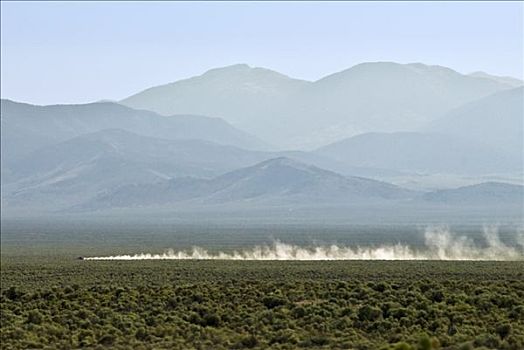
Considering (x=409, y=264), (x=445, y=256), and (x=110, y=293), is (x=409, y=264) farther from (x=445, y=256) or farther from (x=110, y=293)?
(x=445, y=256)

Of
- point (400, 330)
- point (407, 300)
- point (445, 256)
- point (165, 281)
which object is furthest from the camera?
point (445, 256)

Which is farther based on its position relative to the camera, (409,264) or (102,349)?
(409,264)

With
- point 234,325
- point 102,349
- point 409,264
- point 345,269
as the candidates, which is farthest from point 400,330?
point 409,264

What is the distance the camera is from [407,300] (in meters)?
43.9

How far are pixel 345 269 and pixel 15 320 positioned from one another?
2540 cm

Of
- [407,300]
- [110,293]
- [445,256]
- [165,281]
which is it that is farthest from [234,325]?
[445,256]

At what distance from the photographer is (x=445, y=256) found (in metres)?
98.5

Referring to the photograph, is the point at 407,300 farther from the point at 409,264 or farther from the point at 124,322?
the point at 409,264

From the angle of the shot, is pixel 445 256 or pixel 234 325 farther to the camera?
pixel 445 256

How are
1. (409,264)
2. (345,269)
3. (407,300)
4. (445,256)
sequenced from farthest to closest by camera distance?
(445,256)
(409,264)
(345,269)
(407,300)

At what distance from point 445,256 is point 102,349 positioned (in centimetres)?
6617

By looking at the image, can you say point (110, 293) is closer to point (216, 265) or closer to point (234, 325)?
point (234, 325)

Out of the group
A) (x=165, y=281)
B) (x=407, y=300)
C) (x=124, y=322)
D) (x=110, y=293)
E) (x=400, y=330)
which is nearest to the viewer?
(x=400, y=330)

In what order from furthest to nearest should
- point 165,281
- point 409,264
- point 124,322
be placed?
point 409,264 → point 165,281 → point 124,322
